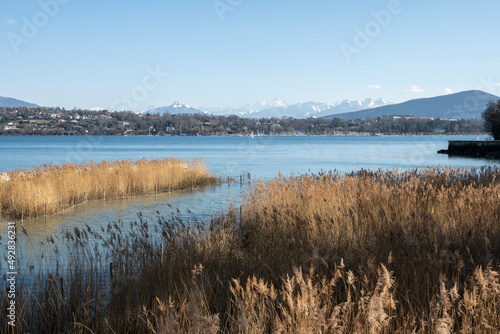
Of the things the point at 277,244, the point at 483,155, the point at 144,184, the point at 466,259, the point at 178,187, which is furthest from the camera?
the point at 483,155

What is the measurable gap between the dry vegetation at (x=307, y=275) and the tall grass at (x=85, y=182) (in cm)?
574

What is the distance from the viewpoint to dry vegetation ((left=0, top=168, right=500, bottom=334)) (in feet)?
12.7

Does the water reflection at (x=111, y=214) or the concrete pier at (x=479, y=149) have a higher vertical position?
the water reflection at (x=111, y=214)

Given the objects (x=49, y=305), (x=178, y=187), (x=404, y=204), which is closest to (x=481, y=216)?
(x=404, y=204)

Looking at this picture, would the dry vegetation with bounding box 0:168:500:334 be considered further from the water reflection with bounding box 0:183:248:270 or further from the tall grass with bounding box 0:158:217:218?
the tall grass with bounding box 0:158:217:218

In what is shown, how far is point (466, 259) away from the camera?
6398 millimetres

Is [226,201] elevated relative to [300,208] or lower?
lower

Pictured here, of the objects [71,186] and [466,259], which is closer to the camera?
[466,259]

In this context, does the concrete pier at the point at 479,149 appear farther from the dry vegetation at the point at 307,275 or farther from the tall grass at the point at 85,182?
the dry vegetation at the point at 307,275

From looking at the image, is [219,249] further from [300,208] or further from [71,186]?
[71,186]

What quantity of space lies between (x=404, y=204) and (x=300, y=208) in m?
2.17

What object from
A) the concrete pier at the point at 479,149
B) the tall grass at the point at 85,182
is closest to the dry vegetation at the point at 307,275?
the tall grass at the point at 85,182

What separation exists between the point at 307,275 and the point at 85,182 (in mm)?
17125

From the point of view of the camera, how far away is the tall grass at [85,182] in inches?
618
